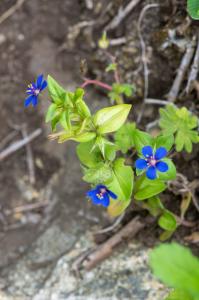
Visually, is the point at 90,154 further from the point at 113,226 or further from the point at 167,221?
the point at 113,226

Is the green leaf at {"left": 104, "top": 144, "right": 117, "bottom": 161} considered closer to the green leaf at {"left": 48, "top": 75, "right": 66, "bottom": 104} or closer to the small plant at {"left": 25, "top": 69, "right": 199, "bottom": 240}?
the small plant at {"left": 25, "top": 69, "right": 199, "bottom": 240}

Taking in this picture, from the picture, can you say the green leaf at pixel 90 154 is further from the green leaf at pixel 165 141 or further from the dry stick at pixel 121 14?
the dry stick at pixel 121 14

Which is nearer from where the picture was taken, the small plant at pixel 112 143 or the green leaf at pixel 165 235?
the small plant at pixel 112 143

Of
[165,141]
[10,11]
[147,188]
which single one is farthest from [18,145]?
[165,141]

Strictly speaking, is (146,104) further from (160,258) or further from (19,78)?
(160,258)

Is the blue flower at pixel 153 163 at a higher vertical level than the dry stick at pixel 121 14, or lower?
lower

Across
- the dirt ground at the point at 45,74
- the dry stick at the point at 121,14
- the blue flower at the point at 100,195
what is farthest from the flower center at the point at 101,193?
the dry stick at the point at 121,14

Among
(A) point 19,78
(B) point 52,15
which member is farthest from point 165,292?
(B) point 52,15
